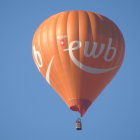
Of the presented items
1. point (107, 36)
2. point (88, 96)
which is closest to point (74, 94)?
point (88, 96)

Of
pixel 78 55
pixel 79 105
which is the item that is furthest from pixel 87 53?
pixel 79 105

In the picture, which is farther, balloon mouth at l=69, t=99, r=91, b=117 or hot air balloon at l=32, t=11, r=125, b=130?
balloon mouth at l=69, t=99, r=91, b=117

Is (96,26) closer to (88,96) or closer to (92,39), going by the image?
(92,39)

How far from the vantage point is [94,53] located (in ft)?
139

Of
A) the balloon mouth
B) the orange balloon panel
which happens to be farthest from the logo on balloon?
the balloon mouth

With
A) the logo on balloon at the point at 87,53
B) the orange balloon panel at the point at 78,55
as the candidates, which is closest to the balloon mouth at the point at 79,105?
the orange balloon panel at the point at 78,55

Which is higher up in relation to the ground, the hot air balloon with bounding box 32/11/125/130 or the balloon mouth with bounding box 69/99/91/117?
the hot air balloon with bounding box 32/11/125/130

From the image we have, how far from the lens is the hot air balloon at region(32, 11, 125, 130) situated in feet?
139

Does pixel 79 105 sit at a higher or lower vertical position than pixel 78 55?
lower

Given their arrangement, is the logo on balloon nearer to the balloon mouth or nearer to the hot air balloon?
the hot air balloon

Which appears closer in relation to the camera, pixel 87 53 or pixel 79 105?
pixel 87 53

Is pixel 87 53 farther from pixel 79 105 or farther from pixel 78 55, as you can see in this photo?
pixel 79 105

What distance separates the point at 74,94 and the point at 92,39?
9.47 ft

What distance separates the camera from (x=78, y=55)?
42438 mm
